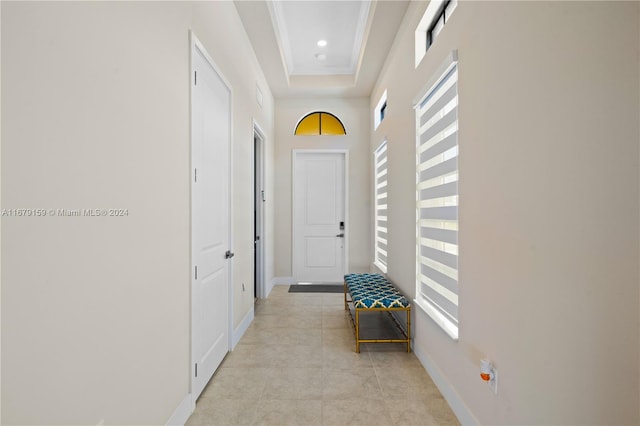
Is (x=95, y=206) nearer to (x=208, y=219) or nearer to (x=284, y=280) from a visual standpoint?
(x=208, y=219)

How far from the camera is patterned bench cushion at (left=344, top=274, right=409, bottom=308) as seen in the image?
109 inches

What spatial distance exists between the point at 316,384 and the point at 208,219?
135cm

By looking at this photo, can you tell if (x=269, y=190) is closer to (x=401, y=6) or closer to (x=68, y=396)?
(x=401, y=6)

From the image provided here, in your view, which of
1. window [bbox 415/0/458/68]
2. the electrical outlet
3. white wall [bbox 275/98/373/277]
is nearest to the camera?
the electrical outlet

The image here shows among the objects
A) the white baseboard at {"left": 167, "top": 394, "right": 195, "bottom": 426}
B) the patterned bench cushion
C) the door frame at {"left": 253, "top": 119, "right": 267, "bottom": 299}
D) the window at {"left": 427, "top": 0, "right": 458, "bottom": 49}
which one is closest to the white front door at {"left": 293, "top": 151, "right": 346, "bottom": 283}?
the door frame at {"left": 253, "top": 119, "right": 267, "bottom": 299}

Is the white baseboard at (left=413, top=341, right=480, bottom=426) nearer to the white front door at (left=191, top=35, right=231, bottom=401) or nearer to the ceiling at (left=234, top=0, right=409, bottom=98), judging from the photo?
the white front door at (left=191, top=35, right=231, bottom=401)

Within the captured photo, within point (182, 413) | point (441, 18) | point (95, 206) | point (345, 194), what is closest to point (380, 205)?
point (345, 194)

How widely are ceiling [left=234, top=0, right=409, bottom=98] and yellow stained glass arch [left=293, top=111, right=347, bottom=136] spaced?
14.9 inches

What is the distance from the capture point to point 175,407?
68.1 inches

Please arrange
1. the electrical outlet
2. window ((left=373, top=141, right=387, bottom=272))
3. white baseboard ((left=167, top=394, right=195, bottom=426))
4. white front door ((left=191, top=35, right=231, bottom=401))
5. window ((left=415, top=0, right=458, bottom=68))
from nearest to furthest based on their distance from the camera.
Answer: the electrical outlet → white baseboard ((left=167, top=394, right=195, bottom=426)) → white front door ((left=191, top=35, right=231, bottom=401)) → window ((left=415, top=0, right=458, bottom=68)) → window ((left=373, top=141, right=387, bottom=272))

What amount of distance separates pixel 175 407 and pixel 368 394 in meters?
1.15

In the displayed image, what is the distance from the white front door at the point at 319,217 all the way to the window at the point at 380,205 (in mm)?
754

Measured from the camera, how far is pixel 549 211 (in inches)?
44.3

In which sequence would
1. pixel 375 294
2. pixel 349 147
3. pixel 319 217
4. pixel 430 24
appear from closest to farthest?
1. pixel 430 24
2. pixel 375 294
3. pixel 349 147
4. pixel 319 217
